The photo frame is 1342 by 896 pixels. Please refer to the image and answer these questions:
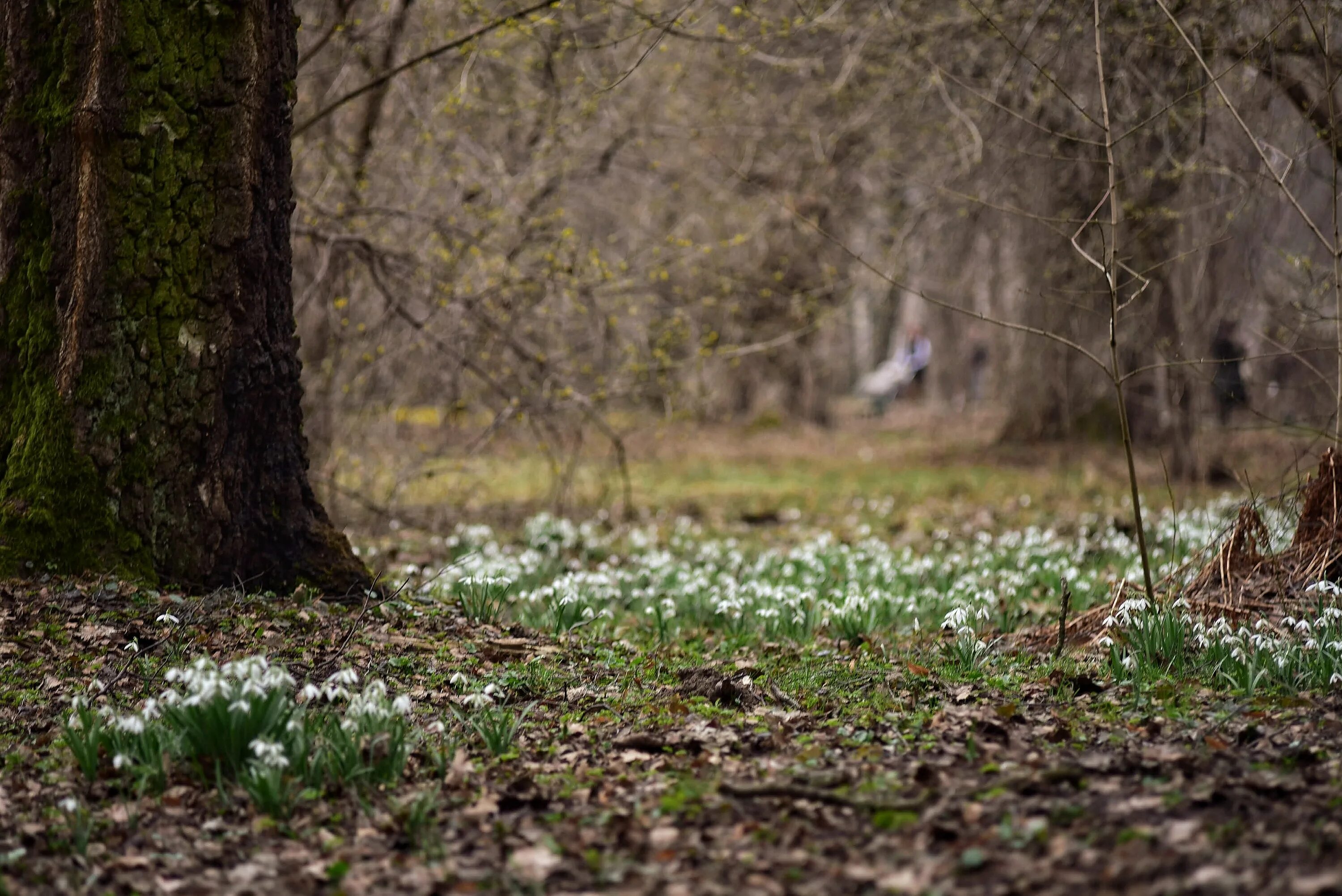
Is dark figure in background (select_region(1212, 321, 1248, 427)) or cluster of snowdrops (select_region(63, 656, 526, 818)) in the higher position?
dark figure in background (select_region(1212, 321, 1248, 427))

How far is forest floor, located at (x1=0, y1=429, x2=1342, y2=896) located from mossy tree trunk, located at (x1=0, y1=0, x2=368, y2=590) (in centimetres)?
35

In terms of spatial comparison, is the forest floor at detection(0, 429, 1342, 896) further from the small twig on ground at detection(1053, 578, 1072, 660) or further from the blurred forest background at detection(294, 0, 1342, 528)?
the blurred forest background at detection(294, 0, 1342, 528)

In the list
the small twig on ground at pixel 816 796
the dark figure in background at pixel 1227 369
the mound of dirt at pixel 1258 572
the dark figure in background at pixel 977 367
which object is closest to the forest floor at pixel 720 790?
the small twig on ground at pixel 816 796

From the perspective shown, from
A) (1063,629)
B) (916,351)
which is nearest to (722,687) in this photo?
(1063,629)

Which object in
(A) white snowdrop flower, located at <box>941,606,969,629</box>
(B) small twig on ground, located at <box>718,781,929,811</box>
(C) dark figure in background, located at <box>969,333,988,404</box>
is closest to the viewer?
(B) small twig on ground, located at <box>718,781,929,811</box>

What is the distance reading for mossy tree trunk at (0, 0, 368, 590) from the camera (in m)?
5.04

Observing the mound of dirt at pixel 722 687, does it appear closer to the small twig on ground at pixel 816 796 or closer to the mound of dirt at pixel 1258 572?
the small twig on ground at pixel 816 796

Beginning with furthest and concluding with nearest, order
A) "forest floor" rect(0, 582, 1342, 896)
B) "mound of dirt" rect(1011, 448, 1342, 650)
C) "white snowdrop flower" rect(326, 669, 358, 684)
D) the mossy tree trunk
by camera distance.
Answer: "mound of dirt" rect(1011, 448, 1342, 650), the mossy tree trunk, "white snowdrop flower" rect(326, 669, 358, 684), "forest floor" rect(0, 582, 1342, 896)

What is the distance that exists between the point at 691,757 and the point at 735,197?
10.9 m

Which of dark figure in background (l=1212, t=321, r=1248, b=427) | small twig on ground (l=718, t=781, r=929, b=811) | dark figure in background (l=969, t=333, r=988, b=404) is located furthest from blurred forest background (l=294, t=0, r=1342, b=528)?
dark figure in background (l=969, t=333, r=988, b=404)

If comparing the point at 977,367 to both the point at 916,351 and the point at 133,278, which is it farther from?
the point at 133,278

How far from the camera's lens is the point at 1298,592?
5363mm

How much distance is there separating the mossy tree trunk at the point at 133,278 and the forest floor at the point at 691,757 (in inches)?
13.6

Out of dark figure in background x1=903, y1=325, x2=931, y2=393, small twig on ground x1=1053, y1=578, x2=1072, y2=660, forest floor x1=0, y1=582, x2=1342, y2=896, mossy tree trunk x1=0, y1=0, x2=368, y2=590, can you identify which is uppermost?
dark figure in background x1=903, y1=325, x2=931, y2=393
